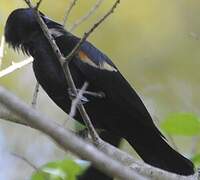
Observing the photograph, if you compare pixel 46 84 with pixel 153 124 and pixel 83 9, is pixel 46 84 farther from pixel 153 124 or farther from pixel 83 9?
pixel 83 9

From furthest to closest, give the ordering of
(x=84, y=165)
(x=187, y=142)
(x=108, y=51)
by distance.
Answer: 1. (x=108, y=51)
2. (x=187, y=142)
3. (x=84, y=165)

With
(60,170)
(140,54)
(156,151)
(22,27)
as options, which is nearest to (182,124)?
(60,170)

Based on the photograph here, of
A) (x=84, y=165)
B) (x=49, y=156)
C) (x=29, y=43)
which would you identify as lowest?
(x=49, y=156)

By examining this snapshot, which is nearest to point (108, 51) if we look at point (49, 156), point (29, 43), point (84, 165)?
point (49, 156)

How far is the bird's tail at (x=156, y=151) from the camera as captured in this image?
221 cm

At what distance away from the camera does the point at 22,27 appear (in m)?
2.47

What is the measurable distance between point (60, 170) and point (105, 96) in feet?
3.54

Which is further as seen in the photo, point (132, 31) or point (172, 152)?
point (132, 31)

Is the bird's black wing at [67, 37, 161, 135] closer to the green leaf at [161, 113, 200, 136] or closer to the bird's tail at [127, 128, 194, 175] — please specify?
the bird's tail at [127, 128, 194, 175]

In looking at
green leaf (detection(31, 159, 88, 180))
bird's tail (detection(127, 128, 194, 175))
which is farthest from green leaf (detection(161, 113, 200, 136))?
bird's tail (detection(127, 128, 194, 175))

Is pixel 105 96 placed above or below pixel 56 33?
below

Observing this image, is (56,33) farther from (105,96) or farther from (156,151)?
(156,151)

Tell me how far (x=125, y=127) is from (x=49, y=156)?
1.48 metres

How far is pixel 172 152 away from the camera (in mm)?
2262
